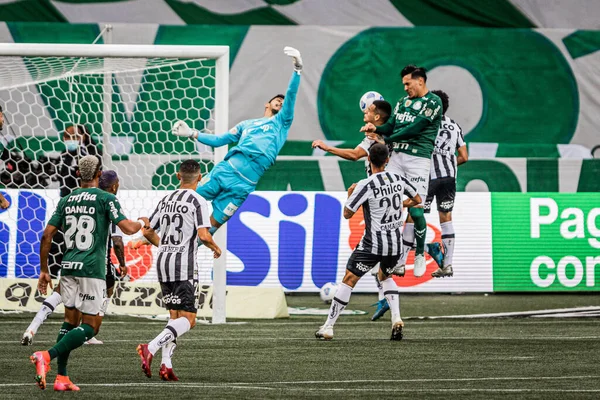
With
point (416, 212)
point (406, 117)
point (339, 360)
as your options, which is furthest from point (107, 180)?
point (416, 212)

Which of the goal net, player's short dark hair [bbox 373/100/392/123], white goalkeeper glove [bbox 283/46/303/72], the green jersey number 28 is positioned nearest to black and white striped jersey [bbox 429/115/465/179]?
player's short dark hair [bbox 373/100/392/123]

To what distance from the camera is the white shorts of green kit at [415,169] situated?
38.1ft

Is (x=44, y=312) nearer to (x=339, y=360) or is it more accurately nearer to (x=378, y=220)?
(x=339, y=360)

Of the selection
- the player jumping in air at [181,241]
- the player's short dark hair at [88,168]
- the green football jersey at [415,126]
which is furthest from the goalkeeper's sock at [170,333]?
the green football jersey at [415,126]

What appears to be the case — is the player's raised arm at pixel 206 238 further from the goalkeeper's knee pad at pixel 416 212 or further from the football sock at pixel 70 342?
the goalkeeper's knee pad at pixel 416 212

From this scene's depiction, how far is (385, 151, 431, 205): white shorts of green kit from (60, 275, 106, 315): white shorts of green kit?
4940 millimetres

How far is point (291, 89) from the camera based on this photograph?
37.4ft

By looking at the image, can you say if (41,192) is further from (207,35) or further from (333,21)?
(333,21)

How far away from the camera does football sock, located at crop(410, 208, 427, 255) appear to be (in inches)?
465

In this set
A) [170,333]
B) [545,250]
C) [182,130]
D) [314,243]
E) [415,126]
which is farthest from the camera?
[545,250]

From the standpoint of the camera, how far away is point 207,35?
19.1m

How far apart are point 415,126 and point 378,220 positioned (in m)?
1.58

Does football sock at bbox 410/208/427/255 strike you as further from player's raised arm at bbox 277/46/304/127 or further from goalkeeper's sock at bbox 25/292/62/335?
goalkeeper's sock at bbox 25/292/62/335

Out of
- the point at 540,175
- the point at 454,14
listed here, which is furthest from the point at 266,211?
the point at 454,14
